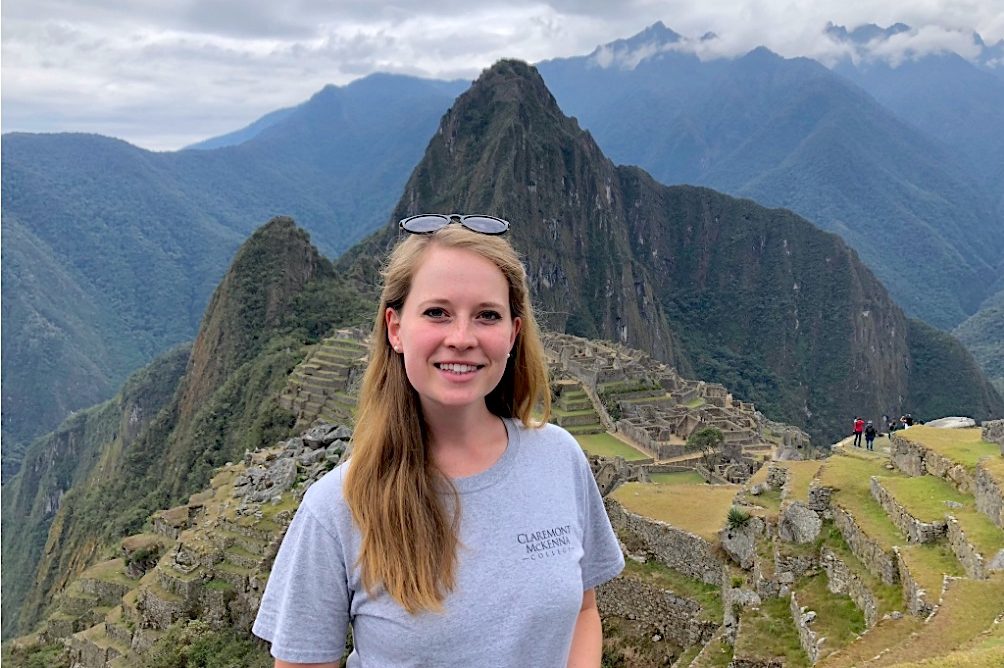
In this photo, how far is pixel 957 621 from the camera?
6934 millimetres

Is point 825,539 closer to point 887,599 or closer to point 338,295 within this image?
point 887,599

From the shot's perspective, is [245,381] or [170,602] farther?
[245,381]

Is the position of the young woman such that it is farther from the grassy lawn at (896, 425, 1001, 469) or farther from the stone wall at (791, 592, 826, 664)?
the grassy lawn at (896, 425, 1001, 469)


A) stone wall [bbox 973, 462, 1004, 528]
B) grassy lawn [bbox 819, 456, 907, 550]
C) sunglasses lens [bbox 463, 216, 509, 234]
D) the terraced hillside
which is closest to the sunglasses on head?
sunglasses lens [bbox 463, 216, 509, 234]

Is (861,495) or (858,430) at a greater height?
(861,495)

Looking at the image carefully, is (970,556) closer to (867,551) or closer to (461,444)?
(867,551)

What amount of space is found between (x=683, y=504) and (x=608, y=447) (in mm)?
16086

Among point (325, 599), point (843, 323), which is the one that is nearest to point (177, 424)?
point (325, 599)

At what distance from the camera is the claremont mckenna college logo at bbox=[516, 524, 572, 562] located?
2.79 metres

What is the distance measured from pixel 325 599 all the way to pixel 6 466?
456ft

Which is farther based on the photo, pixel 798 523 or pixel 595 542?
pixel 798 523

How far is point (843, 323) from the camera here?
476 ft

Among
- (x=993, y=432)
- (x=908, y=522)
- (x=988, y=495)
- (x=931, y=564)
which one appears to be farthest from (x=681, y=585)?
(x=993, y=432)

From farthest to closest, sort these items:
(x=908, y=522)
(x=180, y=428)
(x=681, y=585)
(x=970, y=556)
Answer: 1. (x=180, y=428)
2. (x=681, y=585)
3. (x=908, y=522)
4. (x=970, y=556)
